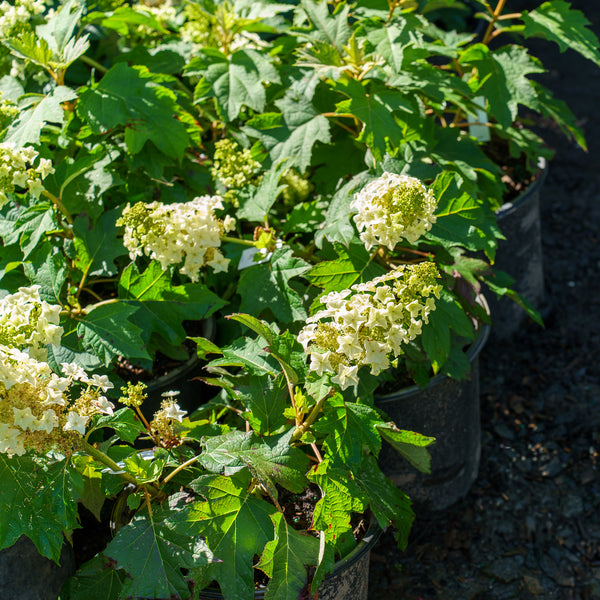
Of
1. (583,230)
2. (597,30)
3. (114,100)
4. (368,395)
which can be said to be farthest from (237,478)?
(597,30)

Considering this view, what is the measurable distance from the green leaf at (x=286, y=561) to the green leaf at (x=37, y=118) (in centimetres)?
121

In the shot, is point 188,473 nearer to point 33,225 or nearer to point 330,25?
point 33,225

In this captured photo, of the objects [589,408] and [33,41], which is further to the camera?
[589,408]

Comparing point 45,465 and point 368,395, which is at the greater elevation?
point 368,395

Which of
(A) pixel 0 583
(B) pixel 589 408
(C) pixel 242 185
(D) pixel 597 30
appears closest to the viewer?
(A) pixel 0 583

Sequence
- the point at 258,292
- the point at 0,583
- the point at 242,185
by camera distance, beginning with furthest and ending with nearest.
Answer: the point at 242,185 → the point at 258,292 → the point at 0,583

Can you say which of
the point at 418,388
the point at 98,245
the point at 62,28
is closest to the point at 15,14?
the point at 62,28

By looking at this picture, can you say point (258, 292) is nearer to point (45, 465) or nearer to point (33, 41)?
point (45, 465)

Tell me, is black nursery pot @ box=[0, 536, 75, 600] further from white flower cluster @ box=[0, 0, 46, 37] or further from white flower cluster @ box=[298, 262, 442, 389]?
white flower cluster @ box=[0, 0, 46, 37]

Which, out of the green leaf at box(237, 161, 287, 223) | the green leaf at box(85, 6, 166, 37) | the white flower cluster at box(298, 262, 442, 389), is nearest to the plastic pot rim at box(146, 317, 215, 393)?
the green leaf at box(237, 161, 287, 223)

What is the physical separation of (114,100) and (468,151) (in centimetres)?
107

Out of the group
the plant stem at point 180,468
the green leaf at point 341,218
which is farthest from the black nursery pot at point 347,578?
the green leaf at point 341,218

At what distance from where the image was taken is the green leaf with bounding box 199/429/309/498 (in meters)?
1.53

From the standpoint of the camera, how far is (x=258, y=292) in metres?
1.93
